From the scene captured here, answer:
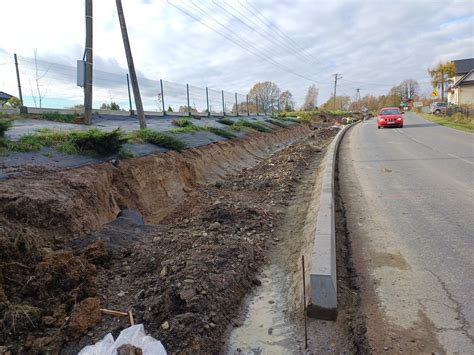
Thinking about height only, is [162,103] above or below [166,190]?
above

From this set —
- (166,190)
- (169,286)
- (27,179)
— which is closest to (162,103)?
(166,190)

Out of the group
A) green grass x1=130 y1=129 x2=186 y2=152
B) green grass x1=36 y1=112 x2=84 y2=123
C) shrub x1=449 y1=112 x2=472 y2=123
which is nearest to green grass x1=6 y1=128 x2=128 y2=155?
green grass x1=130 y1=129 x2=186 y2=152

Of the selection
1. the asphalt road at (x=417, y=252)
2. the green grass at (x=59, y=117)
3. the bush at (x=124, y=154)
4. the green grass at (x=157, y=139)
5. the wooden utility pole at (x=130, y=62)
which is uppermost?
the wooden utility pole at (x=130, y=62)

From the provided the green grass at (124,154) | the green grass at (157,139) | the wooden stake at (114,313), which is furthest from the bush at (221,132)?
the wooden stake at (114,313)

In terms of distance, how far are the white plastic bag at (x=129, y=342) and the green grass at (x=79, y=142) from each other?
5519 millimetres

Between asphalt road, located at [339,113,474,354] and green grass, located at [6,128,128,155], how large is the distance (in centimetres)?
514

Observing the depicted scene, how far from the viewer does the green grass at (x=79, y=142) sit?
24.4 feet

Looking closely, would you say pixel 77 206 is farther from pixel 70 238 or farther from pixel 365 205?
pixel 365 205

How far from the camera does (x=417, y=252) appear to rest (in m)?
4.57

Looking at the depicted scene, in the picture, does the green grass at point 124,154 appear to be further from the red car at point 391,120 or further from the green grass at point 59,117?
the red car at point 391,120

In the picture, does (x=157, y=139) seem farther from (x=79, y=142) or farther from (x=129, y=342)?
(x=129, y=342)

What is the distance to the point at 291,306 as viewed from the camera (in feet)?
11.6

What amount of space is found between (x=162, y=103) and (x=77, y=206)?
18912 millimetres

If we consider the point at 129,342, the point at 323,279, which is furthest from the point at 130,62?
the point at 129,342
